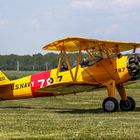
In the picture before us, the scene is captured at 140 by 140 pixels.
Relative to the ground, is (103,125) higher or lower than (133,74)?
lower

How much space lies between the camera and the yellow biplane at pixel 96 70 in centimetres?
1594

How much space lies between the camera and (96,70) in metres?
16.5

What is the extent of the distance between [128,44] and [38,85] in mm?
3991

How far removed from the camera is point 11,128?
1049cm

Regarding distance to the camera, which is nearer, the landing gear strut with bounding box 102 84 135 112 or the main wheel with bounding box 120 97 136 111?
the landing gear strut with bounding box 102 84 135 112

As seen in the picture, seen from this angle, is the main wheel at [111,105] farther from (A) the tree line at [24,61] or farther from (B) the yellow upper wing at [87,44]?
(A) the tree line at [24,61]

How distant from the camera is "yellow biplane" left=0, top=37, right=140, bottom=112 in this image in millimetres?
15938

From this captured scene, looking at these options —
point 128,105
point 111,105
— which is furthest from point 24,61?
point 111,105

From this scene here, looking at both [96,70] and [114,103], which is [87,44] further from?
[114,103]

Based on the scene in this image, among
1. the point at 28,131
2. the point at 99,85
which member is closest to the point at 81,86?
the point at 99,85

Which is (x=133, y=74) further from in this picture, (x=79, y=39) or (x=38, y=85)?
(x=38, y=85)

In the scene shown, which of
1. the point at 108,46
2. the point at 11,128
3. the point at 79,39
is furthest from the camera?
the point at 108,46

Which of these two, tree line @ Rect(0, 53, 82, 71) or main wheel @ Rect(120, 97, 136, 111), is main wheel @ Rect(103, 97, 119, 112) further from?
tree line @ Rect(0, 53, 82, 71)

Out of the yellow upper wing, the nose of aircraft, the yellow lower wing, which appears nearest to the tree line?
the yellow upper wing
